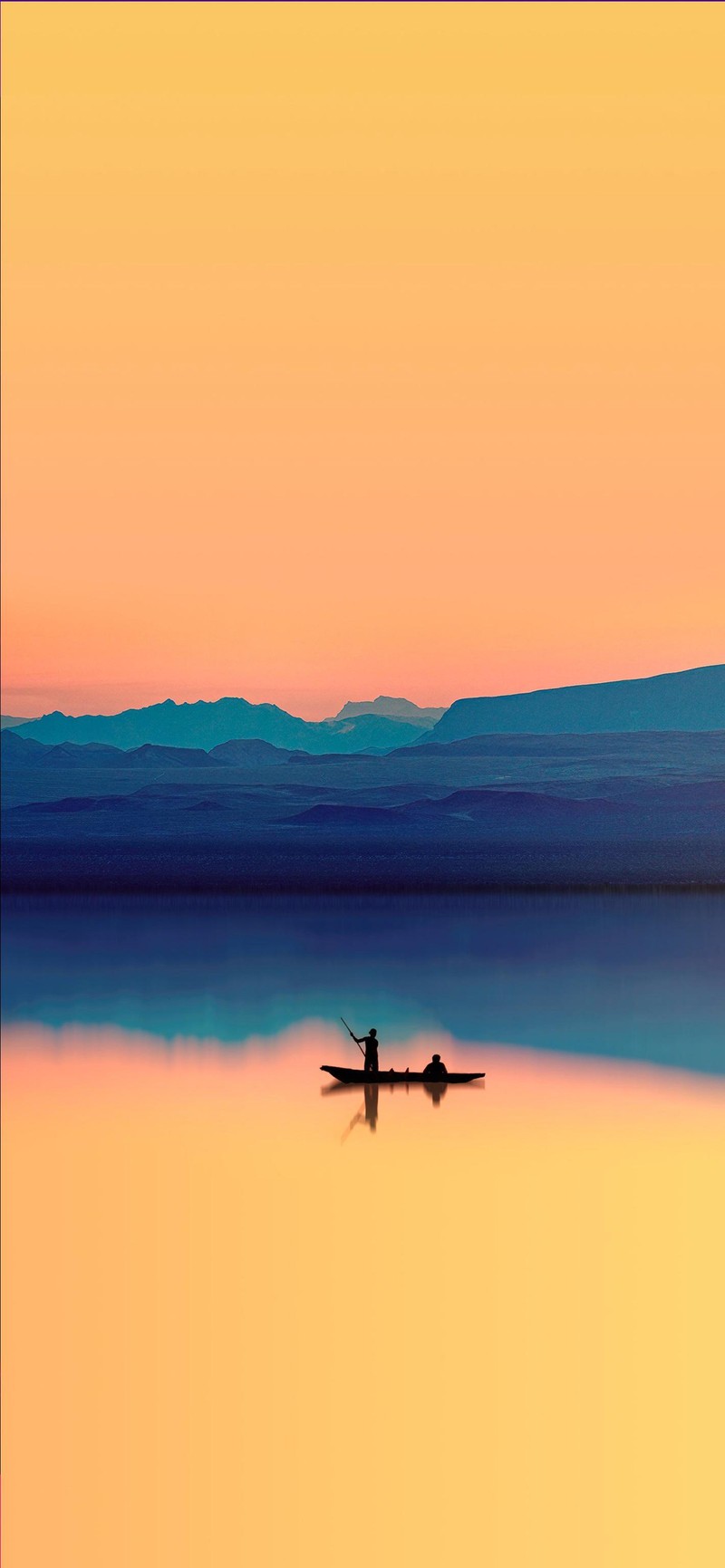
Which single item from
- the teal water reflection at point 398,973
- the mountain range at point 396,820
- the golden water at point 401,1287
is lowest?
the golden water at point 401,1287

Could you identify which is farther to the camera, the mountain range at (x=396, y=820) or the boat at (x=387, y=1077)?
the mountain range at (x=396, y=820)

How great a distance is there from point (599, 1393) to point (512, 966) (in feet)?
101

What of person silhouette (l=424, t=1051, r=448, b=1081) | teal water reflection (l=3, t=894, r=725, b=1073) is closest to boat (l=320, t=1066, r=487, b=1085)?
person silhouette (l=424, t=1051, r=448, b=1081)

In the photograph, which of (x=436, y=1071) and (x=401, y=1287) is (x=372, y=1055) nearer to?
(x=436, y=1071)

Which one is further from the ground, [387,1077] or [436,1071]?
[436,1071]

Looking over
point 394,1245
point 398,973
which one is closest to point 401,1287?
point 394,1245

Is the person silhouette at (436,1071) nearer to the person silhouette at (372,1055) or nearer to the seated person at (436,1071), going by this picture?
the seated person at (436,1071)

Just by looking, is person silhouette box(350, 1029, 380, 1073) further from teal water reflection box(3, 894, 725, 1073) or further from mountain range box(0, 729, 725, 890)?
mountain range box(0, 729, 725, 890)

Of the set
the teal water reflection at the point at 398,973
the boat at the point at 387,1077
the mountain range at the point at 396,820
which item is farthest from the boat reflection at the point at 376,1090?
the mountain range at the point at 396,820

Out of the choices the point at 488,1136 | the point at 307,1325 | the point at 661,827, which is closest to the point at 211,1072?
the point at 488,1136

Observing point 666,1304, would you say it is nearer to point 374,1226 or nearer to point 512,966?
point 374,1226

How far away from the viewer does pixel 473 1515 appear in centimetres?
1106

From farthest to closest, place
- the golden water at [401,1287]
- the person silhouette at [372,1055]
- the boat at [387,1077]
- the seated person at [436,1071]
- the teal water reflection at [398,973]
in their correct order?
the teal water reflection at [398,973] → the person silhouette at [372,1055] → the boat at [387,1077] → the seated person at [436,1071] → the golden water at [401,1287]

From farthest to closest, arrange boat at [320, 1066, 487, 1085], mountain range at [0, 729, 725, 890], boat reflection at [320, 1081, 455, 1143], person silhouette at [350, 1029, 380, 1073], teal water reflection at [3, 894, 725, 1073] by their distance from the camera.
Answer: mountain range at [0, 729, 725, 890]
teal water reflection at [3, 894, 725, 1073]
person silhouette at [350, 1029, 380, 1073]
boat at [320, 1066, 487, 1085]
boat reflection at [320, 1081, 455, 1143]
